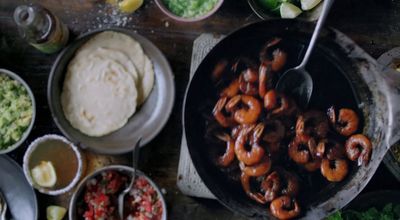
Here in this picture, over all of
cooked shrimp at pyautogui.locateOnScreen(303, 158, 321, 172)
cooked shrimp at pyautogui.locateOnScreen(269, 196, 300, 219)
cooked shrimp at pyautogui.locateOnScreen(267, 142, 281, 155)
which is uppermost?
cooked shrimp at pyautogui.locateOnScreen(267, 142, 281, 155)

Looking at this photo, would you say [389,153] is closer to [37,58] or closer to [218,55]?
[218,55]

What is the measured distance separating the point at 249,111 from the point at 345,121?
1.38 feet

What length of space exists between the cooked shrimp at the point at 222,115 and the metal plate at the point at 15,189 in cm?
91

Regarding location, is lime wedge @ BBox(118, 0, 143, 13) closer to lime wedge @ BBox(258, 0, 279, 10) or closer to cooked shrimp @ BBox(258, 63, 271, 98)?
lime wedge @ BBox(258, 0, 279, 10)

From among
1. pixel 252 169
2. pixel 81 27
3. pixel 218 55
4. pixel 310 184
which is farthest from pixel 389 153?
pixel 81 27

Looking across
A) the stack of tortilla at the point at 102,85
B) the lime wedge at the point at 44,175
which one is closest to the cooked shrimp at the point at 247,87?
the stack of tortilla at the point at 102,85

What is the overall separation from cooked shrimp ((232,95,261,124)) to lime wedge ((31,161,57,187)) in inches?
33.6

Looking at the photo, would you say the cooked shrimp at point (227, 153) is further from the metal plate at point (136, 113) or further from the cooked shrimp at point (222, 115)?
the metal plate at point (136, 113)

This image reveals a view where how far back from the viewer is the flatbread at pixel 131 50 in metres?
2.82

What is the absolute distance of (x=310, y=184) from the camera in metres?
2.64

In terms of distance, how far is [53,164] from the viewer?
9.04ft

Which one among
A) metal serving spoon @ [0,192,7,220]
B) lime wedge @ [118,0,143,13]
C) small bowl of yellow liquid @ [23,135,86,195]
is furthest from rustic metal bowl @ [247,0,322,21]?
metal serving spoon @ [0,192,7,220]

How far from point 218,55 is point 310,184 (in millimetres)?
681

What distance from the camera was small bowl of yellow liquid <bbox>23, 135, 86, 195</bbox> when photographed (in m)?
2.71
